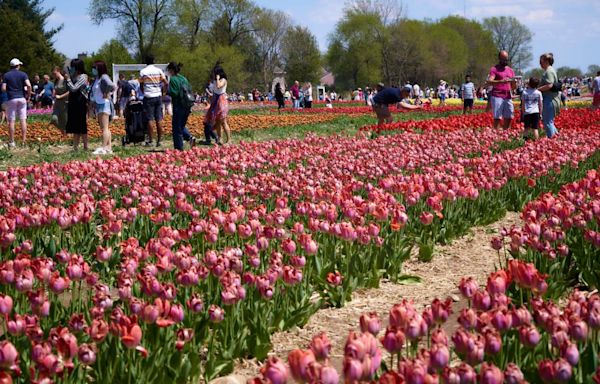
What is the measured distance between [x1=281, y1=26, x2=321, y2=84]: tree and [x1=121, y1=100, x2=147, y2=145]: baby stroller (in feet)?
222

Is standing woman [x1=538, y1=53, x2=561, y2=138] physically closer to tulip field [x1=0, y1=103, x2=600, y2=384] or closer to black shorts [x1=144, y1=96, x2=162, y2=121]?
tulip field [x1=0, y1=103, x2=600, y2=384]

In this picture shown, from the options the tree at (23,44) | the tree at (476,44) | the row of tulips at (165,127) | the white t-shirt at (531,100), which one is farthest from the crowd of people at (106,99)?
the tree at (476,44)

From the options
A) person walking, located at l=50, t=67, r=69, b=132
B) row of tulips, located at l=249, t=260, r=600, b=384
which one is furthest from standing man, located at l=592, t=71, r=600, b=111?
row of tulips, located at l=249, t=260, r=600, b=384

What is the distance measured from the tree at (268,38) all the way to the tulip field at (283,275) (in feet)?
242

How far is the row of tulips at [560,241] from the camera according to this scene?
4.16 meters

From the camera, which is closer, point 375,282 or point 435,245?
point 375,282

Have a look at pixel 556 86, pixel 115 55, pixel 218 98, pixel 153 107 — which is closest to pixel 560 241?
pixel 556 86

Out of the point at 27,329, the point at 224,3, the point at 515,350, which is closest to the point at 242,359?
the point at 27,329

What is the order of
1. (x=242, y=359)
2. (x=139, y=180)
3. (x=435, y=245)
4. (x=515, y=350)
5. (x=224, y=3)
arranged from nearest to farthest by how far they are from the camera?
(x=515, y=350) → (x=242, y=359) → (x=435, y=245) → (x=139, y=180) → (x=224, y=3)

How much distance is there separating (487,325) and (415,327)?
0.29 metres

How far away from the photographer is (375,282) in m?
4.79

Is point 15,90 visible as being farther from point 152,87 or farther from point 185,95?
point 185,95

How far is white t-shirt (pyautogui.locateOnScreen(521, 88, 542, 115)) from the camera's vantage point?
13094 mm

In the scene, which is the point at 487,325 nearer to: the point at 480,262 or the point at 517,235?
the point at 517,235
